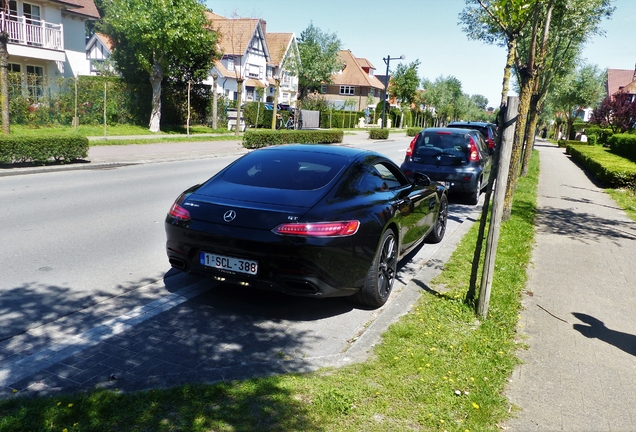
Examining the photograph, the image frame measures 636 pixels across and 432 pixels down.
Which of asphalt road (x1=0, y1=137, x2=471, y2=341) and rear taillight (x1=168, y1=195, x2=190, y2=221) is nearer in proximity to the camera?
rear taillight (x1=168, y1=195, x2=190, y2=221)

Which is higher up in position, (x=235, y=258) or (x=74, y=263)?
(x=235, y=258)

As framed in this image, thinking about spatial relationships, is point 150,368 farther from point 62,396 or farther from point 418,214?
point 418,214

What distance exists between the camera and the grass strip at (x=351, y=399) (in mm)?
3045

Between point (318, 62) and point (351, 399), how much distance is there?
53.2m

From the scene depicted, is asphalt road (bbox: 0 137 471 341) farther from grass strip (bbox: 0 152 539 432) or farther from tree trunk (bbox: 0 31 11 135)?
tree trunk (bbox: 0 31 11 135)

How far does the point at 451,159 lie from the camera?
1180 centimetres

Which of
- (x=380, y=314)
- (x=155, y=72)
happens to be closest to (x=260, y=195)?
(x=380, y=314)

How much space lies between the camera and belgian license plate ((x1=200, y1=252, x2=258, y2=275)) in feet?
14.8

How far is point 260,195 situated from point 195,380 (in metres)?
1.85

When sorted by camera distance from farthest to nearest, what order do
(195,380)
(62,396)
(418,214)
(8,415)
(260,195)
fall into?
(418,214) < (260,195) < (195,380) < (62,396) < (8,415)

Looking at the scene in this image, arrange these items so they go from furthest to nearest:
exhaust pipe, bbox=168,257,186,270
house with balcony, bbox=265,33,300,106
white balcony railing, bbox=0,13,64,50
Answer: house with balcony, bbox=265,33,300,106
white balcony railing, bbox=0,13,64,50
exhaust pipe, bbox=168,257,186,270

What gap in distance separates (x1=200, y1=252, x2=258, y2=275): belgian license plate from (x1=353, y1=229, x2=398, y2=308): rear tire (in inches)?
43.6

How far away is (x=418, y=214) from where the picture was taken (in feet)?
21.1

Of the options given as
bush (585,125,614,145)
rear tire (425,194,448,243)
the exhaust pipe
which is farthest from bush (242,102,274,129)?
the exhaust pipe
